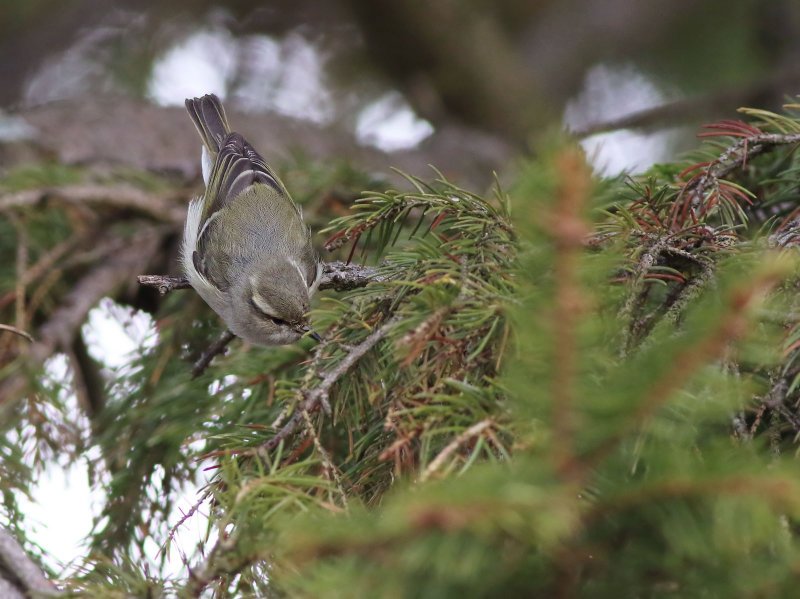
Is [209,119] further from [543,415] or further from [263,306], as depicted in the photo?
[543,415]

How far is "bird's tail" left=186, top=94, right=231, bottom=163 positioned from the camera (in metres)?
3.97

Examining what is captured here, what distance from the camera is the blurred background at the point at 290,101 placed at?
9.82 feet

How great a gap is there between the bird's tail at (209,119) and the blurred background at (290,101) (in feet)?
0.59

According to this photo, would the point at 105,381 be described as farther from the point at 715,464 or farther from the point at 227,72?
the point at 227,72

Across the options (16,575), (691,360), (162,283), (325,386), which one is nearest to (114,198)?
(162,283)

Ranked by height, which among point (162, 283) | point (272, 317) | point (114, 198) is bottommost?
point (162, 283)

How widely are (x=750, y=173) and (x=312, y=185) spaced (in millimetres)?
1767

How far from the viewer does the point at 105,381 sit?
3.05m

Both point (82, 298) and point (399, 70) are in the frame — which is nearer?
point (82, 298)

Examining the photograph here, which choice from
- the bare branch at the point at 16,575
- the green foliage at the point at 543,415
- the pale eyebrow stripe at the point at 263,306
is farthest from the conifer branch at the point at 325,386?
the pale eyebrow stripe at the point at 263,306

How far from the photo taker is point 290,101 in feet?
18.5

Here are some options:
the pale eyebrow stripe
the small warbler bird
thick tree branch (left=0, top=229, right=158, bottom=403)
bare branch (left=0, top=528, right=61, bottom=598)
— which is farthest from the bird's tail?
bare branch (left=0, top=528, right=61, bottom=598)

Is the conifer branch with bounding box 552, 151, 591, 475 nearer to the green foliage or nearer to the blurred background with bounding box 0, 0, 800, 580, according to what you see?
the green foliage

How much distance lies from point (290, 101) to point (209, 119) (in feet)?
5.69
